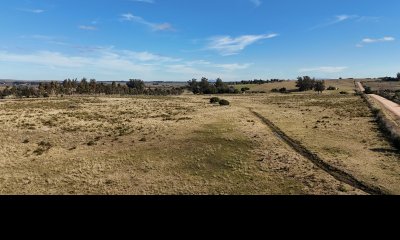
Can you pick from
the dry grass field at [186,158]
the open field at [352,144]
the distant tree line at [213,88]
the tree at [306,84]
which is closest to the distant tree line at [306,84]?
the tree at [306,84]

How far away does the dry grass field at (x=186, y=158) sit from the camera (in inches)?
830

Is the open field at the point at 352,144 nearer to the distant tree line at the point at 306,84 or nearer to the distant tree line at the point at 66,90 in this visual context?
the distant tree line at the point at 306,84

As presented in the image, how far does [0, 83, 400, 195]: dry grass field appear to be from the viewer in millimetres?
21094

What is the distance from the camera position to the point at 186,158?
1075 inches

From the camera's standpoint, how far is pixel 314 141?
33094 millimetres

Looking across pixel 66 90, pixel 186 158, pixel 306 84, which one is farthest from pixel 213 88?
pixel 186 158

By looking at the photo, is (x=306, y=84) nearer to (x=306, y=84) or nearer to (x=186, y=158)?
(x=306, y=84)

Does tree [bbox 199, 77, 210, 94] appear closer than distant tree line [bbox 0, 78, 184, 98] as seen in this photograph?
No

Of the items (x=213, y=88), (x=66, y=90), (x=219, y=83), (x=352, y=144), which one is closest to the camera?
(x=352, y=144)

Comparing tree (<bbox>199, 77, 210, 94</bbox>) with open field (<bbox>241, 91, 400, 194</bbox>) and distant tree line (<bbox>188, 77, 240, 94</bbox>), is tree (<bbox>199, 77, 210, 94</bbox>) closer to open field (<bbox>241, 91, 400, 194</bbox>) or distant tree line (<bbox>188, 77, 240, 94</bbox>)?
distant tree line (<bbox>188, 77, 240, 94</bbox>)

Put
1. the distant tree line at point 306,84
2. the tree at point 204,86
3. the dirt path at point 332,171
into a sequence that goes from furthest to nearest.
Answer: the tree at point 204,86, the distant tree line at point 306,84, the dirt path at point 332,171

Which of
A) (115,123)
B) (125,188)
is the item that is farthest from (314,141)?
(115,123)

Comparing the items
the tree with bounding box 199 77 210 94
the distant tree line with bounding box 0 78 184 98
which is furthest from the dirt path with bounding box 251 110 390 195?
the tree with bounding box 199 77 210 94
